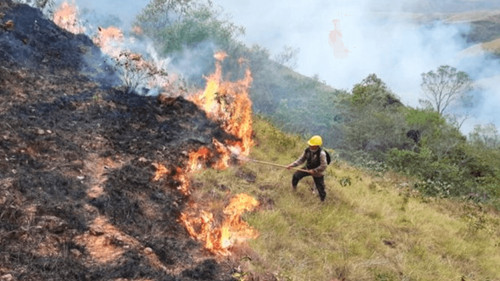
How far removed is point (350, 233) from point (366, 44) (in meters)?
131

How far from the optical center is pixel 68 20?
1420 centimetres

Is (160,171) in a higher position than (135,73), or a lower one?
lower

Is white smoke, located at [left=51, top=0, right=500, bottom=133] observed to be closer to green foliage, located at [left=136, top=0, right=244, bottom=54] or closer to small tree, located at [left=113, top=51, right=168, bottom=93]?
green foliage, located at [left=136, top=0, right=244, bottom=54]

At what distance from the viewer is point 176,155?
821 centimetres

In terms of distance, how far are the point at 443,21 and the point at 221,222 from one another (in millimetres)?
148815

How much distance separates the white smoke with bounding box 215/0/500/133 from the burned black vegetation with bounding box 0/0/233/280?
7647cm

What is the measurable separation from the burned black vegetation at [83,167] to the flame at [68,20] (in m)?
1.82

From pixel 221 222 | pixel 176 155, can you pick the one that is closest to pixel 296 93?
pixel 176 155

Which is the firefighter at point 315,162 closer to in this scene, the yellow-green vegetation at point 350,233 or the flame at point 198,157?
the yellow-green vegetation at point 350,233

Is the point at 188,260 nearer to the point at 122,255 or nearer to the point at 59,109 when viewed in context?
the point at 122,255

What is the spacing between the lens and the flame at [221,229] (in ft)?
17.5

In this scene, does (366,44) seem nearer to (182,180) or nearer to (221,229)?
(182,180)

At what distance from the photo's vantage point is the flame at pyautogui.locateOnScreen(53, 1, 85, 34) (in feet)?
45.6

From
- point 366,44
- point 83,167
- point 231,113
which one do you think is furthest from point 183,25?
point 366,44
